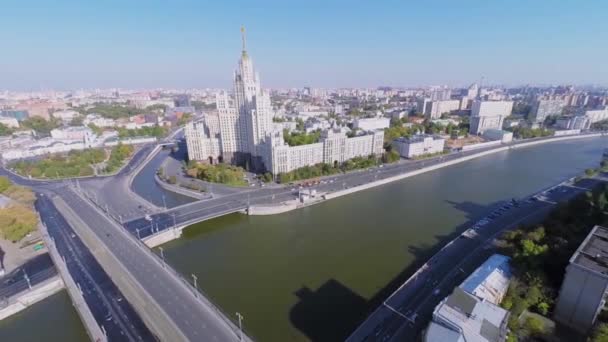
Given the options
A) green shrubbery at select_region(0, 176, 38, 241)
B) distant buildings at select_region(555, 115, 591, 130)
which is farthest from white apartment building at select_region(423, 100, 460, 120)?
green shrubbery at select_region(0, 176, 38, 241)

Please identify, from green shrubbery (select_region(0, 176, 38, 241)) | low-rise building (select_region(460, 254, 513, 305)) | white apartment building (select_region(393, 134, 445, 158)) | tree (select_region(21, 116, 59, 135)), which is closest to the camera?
low-rise building (select_region(460, 254, 513, 305))

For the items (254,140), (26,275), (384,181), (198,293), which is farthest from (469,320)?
(254,140)

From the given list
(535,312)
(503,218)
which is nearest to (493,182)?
(503,218)

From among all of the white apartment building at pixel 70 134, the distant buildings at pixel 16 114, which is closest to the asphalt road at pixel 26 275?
the white apartment building at pixel 70 134

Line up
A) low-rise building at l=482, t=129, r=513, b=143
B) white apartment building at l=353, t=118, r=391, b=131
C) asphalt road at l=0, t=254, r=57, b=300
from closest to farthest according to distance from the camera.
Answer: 1. asphalt road at l=0, t=254, r=57, b=300
2. low-rise building at l=482, t=129, r=513, b=143
3. white apartment building at l=353, t=118, r=391, b=131

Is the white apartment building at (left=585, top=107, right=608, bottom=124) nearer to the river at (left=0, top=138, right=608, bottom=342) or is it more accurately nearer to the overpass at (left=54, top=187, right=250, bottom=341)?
the river at (left=0, top=138, right=608, bottom=342)

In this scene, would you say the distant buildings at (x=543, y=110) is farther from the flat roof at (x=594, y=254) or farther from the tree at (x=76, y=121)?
the tree at (x=76, y=121)

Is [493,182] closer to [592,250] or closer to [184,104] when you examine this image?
[592,250]
